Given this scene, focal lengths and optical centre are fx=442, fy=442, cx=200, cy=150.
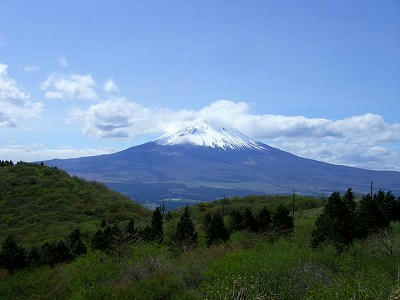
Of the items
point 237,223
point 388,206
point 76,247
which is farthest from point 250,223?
point 76,247

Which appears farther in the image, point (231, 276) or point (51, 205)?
point (51, 205)

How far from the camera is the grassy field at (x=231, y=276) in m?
15.7

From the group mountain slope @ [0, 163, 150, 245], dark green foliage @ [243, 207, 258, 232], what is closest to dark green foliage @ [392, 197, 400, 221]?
dark green foliage @ [243, 207, 258, 232]

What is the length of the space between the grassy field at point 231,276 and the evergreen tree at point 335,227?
6.15 feet

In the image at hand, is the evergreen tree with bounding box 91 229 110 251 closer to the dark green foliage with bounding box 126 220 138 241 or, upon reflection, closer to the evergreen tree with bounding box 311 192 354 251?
the dark green foliage with bounding box 126 220 138 241

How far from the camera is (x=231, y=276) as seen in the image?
1864 cm

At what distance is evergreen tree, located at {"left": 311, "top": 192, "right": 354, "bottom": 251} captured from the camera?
29.4 metres

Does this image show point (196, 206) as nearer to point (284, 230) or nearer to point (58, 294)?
point (284, 230)

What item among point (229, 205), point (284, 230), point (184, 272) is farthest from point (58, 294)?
point (229, 205)

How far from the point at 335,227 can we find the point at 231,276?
46.9 feet

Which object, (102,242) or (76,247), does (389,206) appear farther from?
(76,247)

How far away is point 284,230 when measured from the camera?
3881cm

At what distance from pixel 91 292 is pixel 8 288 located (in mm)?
14905

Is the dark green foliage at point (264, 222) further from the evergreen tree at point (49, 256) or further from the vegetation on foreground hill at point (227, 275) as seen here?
the evergreen tree at point (49, 256)
